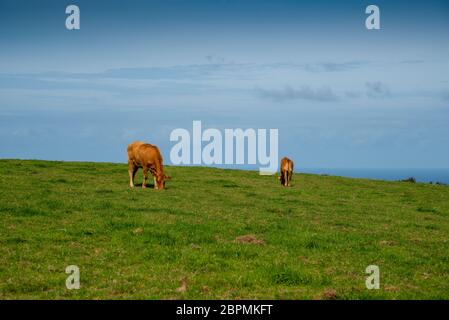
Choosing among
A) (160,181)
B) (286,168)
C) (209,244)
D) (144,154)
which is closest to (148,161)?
(144,154)

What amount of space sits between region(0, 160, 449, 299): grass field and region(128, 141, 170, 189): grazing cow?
151 cm

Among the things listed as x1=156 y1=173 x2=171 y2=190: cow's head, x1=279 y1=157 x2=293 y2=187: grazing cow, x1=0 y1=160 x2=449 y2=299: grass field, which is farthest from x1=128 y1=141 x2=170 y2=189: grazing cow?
x1=279 y1=157 x2=293 y2=187: grazing cow

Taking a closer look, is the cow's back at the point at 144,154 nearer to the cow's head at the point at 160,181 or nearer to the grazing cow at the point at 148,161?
the grazing cow at the point at 148,161

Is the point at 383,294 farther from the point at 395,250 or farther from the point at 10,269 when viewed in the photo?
the point at 10,269

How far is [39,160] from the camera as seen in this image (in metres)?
50.0

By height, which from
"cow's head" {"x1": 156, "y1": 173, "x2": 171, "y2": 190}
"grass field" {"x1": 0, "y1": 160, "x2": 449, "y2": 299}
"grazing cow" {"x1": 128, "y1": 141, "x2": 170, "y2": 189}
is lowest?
"grass field" {"x1": 0, "y1": 160, "x2": 449, "y2": 299}

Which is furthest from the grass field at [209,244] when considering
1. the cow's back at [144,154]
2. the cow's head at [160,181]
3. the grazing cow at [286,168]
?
the grazing cow at [286,168]

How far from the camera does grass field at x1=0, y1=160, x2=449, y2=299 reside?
13.5 m

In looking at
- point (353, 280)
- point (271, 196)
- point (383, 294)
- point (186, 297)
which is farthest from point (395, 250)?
point (271, 196)

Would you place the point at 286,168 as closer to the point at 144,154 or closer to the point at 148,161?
the point at 148,161

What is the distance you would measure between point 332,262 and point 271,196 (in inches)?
676

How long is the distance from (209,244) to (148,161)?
654 inches

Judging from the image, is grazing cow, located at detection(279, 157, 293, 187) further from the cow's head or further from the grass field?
the cow's head

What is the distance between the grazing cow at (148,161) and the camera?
110 ft
